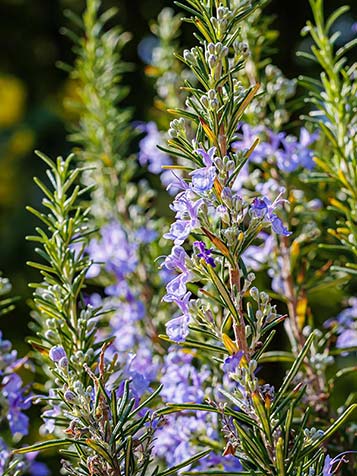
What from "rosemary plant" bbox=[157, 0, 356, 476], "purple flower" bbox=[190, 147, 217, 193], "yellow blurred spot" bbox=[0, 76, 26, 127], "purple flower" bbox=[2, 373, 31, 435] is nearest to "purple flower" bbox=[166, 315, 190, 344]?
"rosemary plant" bbox=[157, 0, 356, 476]

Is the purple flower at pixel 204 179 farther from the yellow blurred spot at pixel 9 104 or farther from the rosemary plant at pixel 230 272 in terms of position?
the yellow blurred spot at pixel 9 104

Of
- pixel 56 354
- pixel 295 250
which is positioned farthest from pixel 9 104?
pixel 56 354

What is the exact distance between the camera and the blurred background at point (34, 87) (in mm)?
2475

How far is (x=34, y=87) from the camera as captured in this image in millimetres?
3105

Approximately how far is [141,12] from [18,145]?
3.06 ft

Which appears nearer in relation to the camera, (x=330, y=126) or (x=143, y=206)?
(x=330, y=126)

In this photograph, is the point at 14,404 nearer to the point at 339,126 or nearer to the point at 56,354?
the point at 56,354

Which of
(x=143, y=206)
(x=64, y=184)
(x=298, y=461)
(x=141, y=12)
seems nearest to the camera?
(x=298, y=461)

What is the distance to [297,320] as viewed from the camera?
800 mm

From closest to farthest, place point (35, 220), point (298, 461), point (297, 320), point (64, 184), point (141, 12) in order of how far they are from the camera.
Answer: point (298, 461)
point (64, 184)
point (297, 320)
point (35, 220)
point (141, 12)

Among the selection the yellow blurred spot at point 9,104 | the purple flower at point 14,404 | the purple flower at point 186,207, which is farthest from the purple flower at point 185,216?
the yellow blurred spot at point 9,104

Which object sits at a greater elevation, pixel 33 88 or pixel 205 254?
pixel 33 88

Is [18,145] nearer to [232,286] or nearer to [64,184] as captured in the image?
[64,184]

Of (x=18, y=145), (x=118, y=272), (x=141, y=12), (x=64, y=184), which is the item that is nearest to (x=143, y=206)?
(x=118, y=272)
